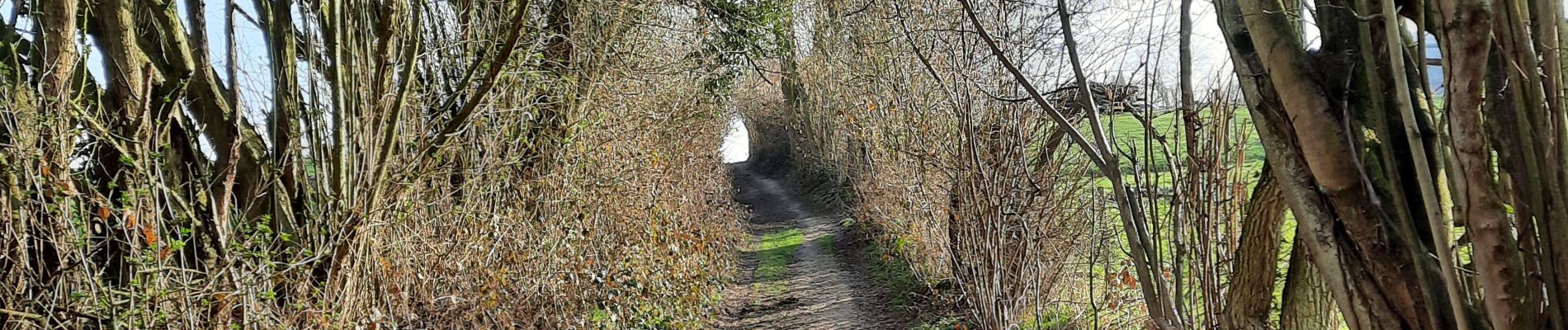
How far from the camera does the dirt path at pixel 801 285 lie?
9109 millimetres

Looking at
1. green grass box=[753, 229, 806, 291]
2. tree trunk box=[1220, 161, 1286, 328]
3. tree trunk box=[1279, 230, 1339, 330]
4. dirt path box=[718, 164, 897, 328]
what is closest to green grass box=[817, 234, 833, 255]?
dirt path box=[718, 164, 897, 328]

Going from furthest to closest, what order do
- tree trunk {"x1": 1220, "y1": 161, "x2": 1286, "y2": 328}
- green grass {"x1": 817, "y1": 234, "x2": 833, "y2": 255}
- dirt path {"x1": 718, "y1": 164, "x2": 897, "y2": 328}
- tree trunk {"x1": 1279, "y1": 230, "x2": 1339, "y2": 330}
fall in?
green grass {"x1": 817, "y1": 234, "x2": 833, "y2": 255}
dirt path {"x1": 718, "y1": 164, "x2": 897, "y2": 328}
tree trunk {"x1": 1220, "y1": 161, "x2": 1286, "y2": 328}
tree trunk {"x1": 1279, "y1": 230, "x2": 1339, "y2": 330}

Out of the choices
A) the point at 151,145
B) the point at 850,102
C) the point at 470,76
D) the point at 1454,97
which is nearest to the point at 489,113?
the point at 470,76

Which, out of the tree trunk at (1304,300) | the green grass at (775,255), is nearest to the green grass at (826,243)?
the green grass at (775,255)

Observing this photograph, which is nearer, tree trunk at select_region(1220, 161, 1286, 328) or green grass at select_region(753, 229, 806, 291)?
tree trunk at select_region(1220, 161, 1286, 328)

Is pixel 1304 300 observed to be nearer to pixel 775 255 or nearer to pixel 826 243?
pixel 775 255

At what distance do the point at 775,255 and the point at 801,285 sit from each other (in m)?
2.52

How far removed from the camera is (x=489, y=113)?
556cm

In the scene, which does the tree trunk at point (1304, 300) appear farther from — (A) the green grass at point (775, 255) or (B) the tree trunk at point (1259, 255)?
(A) the green grass at point (775, 255)

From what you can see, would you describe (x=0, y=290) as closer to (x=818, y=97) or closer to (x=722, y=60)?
(x=722, y=60)

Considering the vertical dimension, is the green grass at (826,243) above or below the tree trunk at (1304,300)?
below

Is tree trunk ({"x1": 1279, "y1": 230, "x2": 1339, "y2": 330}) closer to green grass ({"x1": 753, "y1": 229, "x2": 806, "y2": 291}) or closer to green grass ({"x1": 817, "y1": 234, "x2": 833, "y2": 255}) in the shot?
green grass ({"x1": 753, "y1": 229, "x2": 806, "y2": 291})

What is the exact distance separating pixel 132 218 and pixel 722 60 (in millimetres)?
8073

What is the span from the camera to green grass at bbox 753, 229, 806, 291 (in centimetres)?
1139
